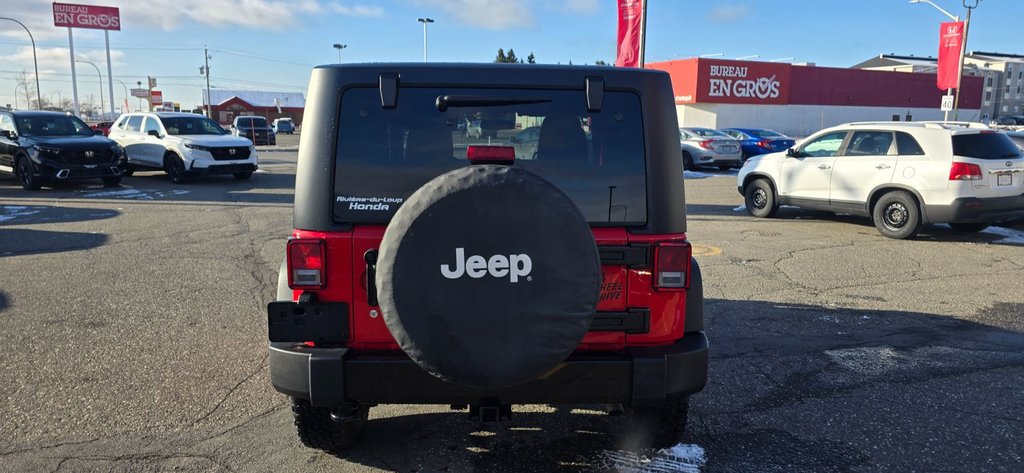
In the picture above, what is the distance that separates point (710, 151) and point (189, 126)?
50.3ft

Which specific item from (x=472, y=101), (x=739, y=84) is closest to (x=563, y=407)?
(x=472, y=101)

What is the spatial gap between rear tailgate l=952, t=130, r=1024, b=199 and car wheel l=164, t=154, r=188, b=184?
633 inches

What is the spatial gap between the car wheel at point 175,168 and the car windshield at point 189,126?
0.74m

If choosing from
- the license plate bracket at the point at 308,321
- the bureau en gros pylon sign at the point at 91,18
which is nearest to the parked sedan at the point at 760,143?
the license plate bracket at the point at 308,321

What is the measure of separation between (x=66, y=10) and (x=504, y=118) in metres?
58.4

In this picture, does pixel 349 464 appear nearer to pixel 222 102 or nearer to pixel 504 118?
pixel 504 118

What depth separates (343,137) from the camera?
3031 millimetres

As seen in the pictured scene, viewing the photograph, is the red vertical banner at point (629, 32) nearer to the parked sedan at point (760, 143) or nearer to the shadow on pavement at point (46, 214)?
the parked sedan at point (760, 143)

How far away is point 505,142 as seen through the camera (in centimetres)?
308

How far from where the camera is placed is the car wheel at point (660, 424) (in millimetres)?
3434

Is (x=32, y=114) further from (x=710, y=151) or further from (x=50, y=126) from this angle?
(x=710, y=151)

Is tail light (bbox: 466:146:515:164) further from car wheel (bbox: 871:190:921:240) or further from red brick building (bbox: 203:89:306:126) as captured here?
red brick building (bbox: 203:89:306:126)

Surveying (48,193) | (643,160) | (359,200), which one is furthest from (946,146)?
(48,193)

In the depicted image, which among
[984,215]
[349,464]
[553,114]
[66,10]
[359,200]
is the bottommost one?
[349,464]
